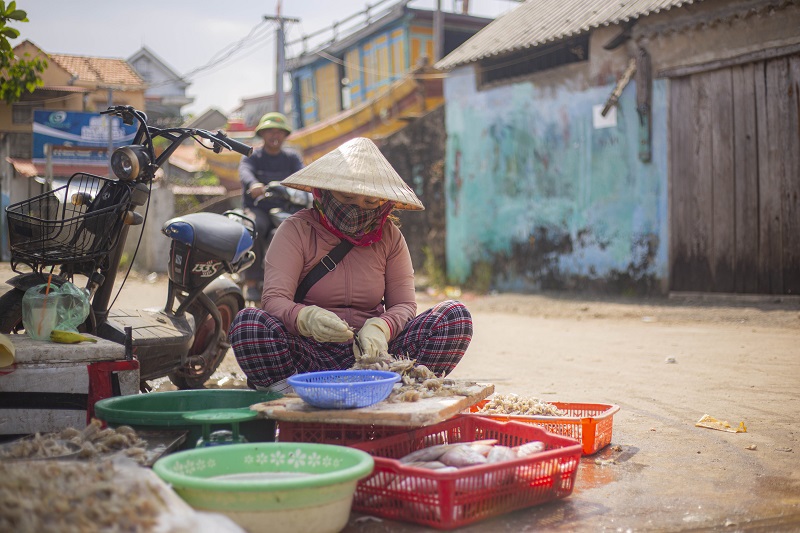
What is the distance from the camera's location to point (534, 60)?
40.8 ft

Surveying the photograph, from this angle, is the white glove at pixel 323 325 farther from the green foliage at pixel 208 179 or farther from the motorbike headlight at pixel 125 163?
the green foliage at pixel 208 179

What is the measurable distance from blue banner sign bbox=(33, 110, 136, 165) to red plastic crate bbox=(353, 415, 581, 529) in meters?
9.07

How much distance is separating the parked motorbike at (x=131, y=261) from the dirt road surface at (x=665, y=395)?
1087mm

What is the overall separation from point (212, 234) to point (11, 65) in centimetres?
164

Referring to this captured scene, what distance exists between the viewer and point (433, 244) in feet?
46.5

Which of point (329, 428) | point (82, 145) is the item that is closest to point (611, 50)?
point (82, 145)

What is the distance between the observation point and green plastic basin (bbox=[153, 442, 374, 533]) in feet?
6.70

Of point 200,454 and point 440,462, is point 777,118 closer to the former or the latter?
point 440,462

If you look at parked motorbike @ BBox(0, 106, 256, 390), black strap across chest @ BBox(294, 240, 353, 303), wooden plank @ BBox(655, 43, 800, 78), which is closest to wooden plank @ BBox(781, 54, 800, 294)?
wooden plank @ BBox(655, 43, 800, 78)

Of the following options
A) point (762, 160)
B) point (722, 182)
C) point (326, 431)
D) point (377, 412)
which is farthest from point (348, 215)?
point (722, 182)

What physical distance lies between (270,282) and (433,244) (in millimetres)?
10827

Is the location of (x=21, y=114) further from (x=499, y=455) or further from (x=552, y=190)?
(x=499, y=455)

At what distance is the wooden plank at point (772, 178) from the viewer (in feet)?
28.2

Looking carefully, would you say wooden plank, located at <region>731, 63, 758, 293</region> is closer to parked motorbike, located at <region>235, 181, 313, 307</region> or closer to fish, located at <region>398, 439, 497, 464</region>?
parked motorbike, located at <region>235, 181, 313, 307</region>
